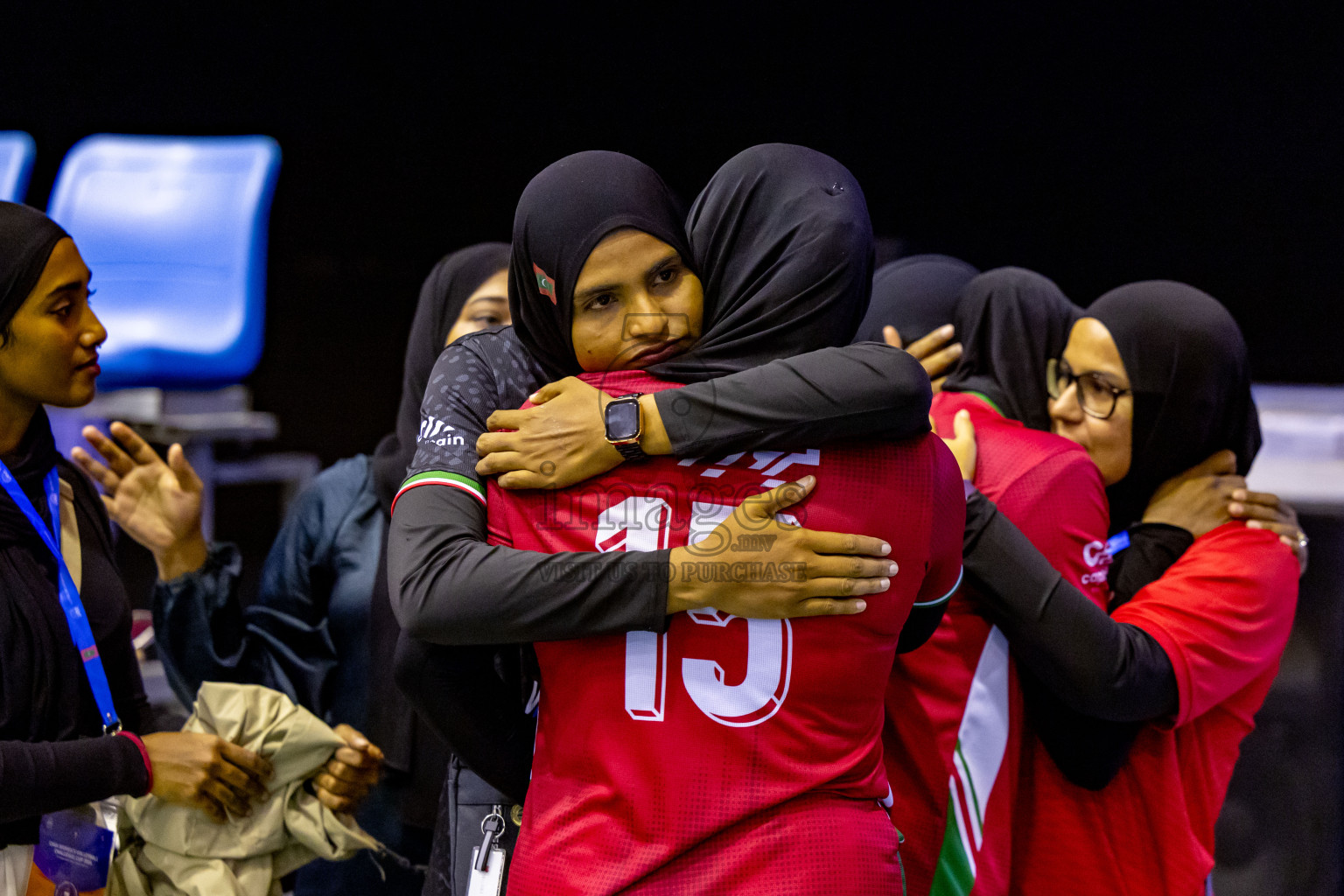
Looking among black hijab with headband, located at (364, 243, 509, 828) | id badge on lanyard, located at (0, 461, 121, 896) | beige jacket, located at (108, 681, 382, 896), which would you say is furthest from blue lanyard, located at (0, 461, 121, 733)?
black hijab with headband, located at (364, 243, 509, 828)

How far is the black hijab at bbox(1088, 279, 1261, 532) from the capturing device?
5.50ft

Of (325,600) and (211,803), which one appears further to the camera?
(325,600)

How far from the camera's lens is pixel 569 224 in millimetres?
1132

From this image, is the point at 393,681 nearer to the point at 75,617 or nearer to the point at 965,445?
the point at 75,617

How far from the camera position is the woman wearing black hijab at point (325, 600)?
1697mm

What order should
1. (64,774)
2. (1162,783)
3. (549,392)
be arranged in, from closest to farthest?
(549,392) < (64,774) < (1162,783)

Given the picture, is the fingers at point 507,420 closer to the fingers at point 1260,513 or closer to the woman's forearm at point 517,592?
the woman's forearm at point 517,592

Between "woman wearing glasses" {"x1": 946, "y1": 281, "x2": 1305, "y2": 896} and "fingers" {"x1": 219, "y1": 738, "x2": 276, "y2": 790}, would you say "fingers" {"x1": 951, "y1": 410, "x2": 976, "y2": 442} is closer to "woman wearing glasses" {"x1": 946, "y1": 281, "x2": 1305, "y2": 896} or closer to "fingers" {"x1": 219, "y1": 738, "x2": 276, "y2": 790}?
"woman wearing glasses" {"x1": 946, "y1": 281, "x2": 1305, "y2": 896}

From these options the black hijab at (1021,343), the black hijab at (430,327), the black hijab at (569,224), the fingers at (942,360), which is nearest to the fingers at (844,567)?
the black hijab at (569,224)

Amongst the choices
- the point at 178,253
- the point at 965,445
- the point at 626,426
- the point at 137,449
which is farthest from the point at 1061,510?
the point at 178,253

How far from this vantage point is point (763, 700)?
975mm

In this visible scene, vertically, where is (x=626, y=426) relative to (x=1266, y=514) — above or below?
above

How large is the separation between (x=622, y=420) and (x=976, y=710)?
72cm

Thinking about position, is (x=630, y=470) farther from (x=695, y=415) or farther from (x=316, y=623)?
(x=316, y=623)
